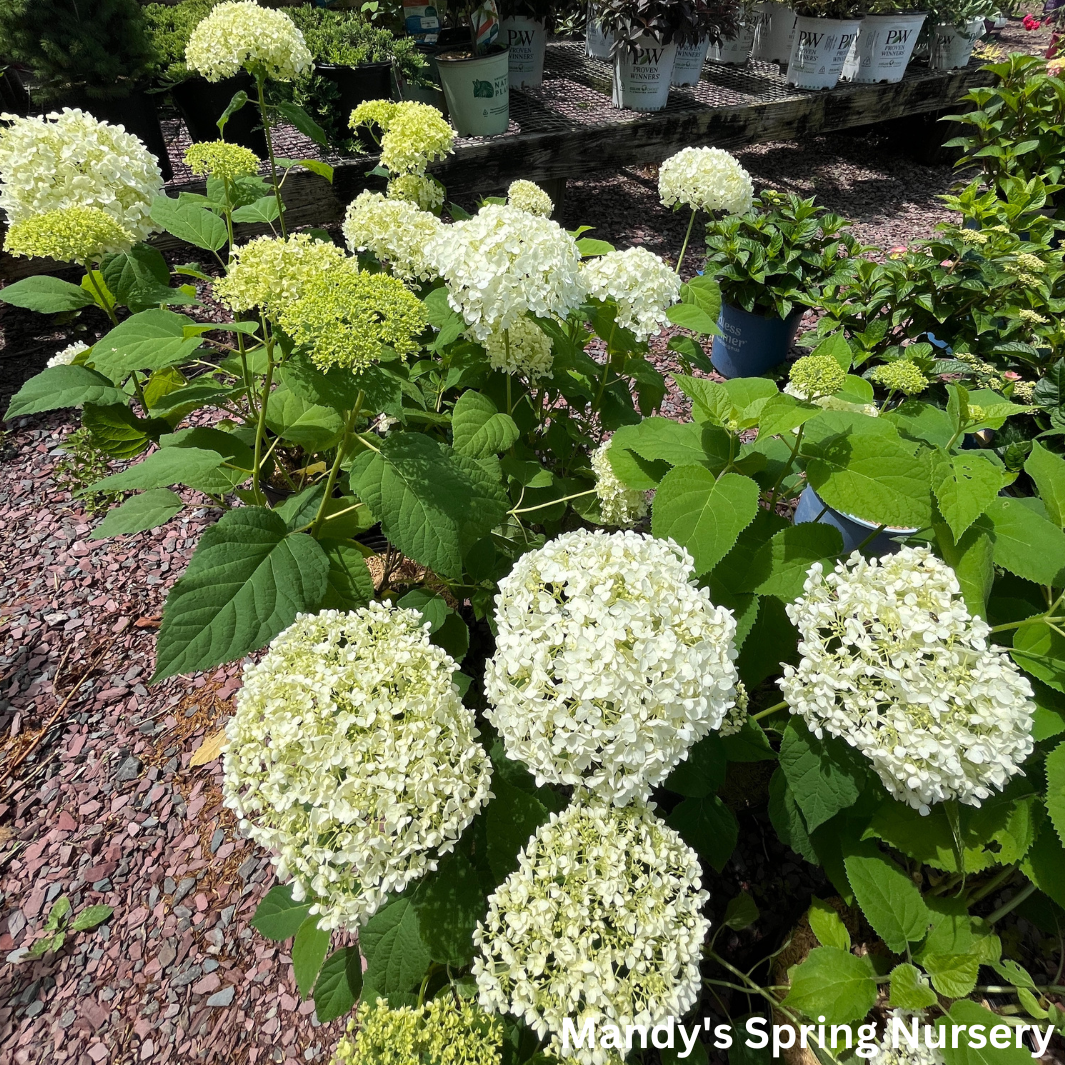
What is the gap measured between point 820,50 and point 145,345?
6400 millimetres

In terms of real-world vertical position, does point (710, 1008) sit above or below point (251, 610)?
below

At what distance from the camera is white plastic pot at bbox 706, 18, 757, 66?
20.9 feet

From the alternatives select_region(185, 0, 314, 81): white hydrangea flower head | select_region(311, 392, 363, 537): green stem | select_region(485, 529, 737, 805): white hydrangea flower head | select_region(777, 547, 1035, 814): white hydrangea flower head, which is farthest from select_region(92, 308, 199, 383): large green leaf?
select_region(777, 547, 1035, 814): white hydrangea flower head

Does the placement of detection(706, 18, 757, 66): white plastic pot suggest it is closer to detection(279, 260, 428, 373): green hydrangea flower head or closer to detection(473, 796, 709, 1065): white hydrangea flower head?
detection(279, 260, 428, 373): green hydrangea flower head

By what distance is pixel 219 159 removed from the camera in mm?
1576

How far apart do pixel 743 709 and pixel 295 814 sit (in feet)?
3.10

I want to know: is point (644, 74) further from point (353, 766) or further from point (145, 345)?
point (353, 766)

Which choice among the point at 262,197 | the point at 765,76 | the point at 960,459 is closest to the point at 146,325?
the point at 262,197

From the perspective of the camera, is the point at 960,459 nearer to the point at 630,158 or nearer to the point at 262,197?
the point at 262,197

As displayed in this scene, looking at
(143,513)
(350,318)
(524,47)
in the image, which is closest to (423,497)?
(350,318)

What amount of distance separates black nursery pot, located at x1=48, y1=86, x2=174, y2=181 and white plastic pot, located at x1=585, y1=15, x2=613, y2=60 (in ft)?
14.0

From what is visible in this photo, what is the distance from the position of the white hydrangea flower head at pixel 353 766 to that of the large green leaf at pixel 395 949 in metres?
0.17

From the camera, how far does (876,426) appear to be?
1.43 metres

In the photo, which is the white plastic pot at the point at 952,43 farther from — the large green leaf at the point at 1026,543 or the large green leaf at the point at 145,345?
the large green leaf at the point at 145,345
